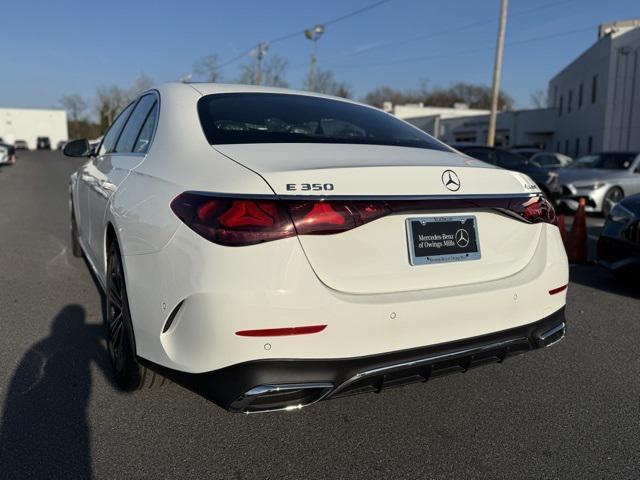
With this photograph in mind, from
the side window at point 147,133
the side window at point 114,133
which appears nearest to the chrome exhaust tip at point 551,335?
the side window at point 147,133

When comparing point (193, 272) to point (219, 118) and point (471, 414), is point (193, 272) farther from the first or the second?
point (471, 414)

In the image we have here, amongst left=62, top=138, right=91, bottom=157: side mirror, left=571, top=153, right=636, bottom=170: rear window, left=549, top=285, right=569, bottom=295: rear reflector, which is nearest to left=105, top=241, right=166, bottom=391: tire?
left=549, top=285, right=569, bottom=295: rear reflector

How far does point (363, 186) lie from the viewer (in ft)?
7.22

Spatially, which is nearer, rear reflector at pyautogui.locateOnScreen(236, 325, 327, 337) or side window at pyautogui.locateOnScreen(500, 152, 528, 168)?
rear reflector at pyautogui.locateOnScreen(236, 325, 327, 337)

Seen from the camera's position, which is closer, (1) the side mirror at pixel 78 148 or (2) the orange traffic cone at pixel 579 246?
(1) the side mirror at pixel 78 148

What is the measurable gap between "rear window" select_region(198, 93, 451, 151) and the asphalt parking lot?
1.36 m

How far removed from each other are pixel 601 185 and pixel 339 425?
34.1ft

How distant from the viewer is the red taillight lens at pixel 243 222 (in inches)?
80.5

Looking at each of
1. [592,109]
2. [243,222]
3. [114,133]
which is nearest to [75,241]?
[114,133]

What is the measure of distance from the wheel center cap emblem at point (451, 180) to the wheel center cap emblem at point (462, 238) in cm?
18

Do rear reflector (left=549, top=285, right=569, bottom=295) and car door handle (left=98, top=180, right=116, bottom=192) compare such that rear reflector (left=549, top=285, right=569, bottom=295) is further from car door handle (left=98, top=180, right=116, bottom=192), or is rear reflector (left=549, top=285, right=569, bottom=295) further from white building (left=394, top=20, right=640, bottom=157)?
white building (left=394, top=20, right=640, bottom=157)

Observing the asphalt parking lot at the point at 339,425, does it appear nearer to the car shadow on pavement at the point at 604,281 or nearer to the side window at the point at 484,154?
the car shadow on pavement at the point at 604,281

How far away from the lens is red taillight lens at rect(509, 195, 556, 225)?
260cm

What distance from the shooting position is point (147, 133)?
326cm
